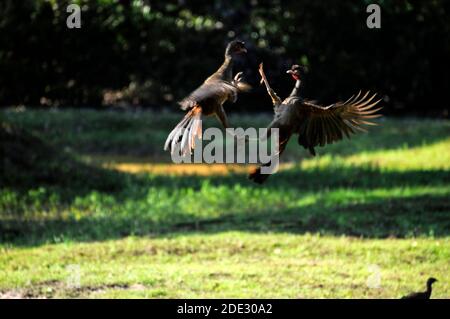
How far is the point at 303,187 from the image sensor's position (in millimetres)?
14445

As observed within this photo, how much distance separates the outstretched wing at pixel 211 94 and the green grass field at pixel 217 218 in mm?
4490

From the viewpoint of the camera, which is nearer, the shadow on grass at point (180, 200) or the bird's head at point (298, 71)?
the bird's head at point (298, 71)

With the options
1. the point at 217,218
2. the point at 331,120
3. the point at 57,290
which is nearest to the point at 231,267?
the point at 57,290

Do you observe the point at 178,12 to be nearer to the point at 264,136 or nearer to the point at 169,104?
the point at 169,104

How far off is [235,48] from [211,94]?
0.41 metres

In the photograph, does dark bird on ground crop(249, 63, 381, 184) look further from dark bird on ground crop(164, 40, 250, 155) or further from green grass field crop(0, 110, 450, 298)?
green grass field crop(0, 110, 450, 298)

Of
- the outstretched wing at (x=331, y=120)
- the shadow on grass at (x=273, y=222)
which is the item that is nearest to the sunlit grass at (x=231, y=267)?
the shadow on grass at (x=273, y=222)

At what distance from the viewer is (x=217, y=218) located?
12727 mm

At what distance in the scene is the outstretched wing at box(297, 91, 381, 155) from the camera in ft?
16.9

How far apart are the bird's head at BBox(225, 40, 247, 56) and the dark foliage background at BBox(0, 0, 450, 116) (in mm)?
13075

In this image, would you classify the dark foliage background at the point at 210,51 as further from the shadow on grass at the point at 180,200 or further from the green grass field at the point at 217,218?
the shadow on grass at the point at 180,200

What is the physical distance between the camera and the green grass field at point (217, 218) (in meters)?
9.66

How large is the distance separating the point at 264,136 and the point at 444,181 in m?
10.2

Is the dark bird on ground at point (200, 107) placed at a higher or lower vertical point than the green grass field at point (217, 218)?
higher
